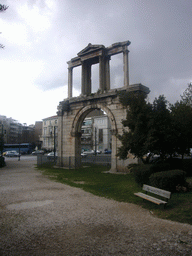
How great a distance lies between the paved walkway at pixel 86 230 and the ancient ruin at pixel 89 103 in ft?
33.1

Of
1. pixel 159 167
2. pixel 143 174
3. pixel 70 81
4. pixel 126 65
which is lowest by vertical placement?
pixel 143 174

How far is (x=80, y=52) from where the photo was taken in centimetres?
2119

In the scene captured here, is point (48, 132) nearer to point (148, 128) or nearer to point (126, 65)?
point (126, 65)

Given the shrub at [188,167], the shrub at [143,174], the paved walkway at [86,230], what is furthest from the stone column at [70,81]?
the paved walkway at [86,230]

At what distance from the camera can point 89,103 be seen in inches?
795

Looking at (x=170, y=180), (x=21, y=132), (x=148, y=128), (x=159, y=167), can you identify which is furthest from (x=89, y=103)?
(x=21, y=132)

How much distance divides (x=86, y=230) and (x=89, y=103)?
15.5m

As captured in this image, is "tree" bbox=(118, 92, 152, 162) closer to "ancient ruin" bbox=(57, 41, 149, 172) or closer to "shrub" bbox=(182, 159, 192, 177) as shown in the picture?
"shrub" bbox=(182, 159, 192, 177)

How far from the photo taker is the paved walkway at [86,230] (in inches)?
179

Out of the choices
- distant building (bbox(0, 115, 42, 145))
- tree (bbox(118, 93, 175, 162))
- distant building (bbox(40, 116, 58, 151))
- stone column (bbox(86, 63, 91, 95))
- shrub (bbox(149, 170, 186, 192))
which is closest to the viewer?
shrub (bbox(149, 170, 186, 192))

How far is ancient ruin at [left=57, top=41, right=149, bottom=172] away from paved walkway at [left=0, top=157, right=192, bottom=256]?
10.1 metres

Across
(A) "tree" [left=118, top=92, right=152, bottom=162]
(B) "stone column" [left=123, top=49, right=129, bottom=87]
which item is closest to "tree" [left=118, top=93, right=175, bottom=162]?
(A) "tree" [left=118, top=92, right=152, bottom=162]

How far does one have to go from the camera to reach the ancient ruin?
58.5 ft

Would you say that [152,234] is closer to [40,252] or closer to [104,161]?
[40,252]
